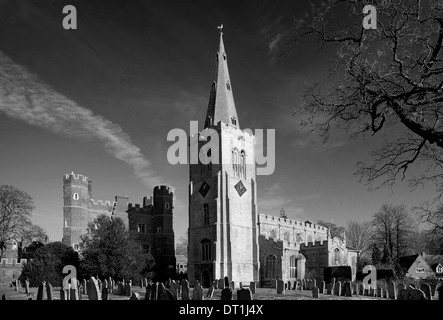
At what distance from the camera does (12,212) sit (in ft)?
133

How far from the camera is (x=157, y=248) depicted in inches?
1960

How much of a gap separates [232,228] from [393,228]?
23.3 metres

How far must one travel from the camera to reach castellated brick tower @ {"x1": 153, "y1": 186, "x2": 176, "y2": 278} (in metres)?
49.2

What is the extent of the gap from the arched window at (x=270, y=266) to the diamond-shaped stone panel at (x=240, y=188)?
752 cm

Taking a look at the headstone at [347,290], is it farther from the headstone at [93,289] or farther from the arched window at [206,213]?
the arched window at [206,213]

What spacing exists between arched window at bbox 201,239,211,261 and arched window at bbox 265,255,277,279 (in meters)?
6.55

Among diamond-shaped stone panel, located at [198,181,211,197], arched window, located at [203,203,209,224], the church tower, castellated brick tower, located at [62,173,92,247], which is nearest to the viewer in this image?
the church tower

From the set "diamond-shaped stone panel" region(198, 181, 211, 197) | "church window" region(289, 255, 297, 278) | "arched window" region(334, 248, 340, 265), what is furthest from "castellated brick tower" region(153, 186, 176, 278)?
"arched window" region(334, 248, 340, 265)

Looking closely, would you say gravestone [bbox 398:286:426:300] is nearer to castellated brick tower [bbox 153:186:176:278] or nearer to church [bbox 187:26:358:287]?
church [bbox 187:26:358:287]

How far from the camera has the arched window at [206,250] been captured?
40.9m

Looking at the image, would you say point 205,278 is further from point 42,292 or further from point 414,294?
point 414,294
